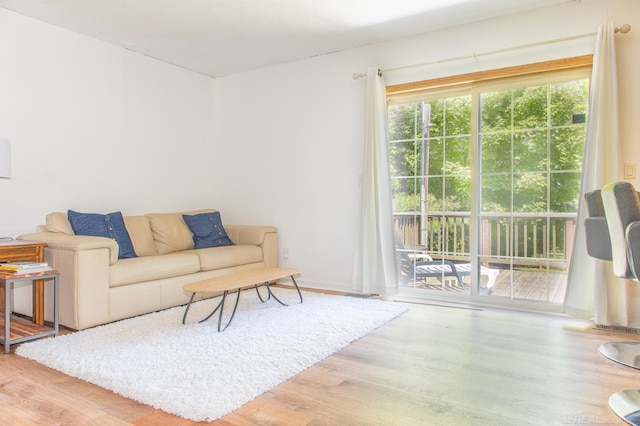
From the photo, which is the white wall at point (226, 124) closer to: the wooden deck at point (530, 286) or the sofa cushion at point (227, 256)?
the sofa cushion at point (227, 256)

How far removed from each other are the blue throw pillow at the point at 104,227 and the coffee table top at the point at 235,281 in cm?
94

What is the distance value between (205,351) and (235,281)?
67 cm

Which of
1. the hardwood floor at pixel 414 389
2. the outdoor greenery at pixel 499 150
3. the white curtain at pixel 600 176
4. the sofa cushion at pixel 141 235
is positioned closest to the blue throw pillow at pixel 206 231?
the sofa cushion at pixel 141 235

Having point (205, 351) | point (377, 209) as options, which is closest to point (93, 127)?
point (205, 351)

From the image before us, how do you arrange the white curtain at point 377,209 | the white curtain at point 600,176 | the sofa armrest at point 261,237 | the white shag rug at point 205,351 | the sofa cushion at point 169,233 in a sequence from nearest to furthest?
the white shag rug at point 205,351
the white curtain at point 600,176
the white curtain at point 377,209
the sofa cushion at point 169,233
the sofa armrest at point 261,237

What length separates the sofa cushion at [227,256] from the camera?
3.94 metres

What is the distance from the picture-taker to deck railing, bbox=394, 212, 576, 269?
3486 mm

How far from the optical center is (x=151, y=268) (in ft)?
11.3

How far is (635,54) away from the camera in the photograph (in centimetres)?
313

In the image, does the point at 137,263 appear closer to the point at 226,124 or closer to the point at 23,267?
the point at 23,267

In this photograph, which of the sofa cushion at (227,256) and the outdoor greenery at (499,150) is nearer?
the outdoor greenery at (499,150)

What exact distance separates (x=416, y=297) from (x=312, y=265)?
1195 mm

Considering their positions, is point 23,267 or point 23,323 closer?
point 23,267

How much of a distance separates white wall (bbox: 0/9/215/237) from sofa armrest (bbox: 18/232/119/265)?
42cm
